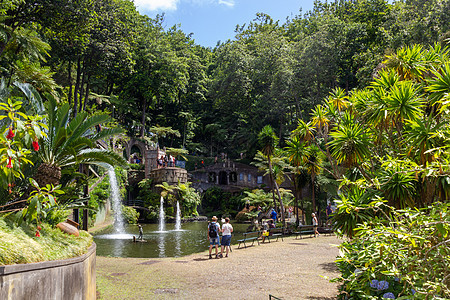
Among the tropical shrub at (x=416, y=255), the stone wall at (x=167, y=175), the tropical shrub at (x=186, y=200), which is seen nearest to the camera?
the tropical shrub at (x=416, y=255)

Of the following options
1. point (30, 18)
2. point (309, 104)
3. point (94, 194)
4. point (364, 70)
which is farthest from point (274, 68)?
point (30, 18)

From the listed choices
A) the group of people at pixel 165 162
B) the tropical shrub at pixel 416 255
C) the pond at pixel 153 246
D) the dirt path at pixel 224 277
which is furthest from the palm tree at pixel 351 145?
the group of people at pixel 165 162

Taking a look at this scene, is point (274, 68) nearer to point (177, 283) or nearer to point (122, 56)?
point (122, 56)

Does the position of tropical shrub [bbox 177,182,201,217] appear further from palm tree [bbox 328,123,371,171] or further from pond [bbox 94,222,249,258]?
palm tree [bbox 328,123,371,171]

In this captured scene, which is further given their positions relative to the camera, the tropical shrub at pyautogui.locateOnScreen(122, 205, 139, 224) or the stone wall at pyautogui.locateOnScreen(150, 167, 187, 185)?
the stone wall at pyautogui.locateOnScreen(150, 167, 187, 185)

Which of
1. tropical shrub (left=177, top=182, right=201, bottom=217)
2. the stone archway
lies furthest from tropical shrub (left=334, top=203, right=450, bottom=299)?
the stone archway

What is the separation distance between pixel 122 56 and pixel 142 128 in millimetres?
23948

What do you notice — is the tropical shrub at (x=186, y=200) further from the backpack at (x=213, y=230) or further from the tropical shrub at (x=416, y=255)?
the tropical shrub at (x=416, y=255)

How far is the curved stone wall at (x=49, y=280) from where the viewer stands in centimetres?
436

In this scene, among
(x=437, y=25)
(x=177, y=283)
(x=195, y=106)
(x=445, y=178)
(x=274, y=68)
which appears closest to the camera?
(x=445, y=178)

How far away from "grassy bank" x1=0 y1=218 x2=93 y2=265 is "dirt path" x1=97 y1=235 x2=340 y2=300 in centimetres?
193

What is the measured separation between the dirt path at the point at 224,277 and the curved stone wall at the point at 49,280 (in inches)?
71.1

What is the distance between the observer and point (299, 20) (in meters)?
62.4

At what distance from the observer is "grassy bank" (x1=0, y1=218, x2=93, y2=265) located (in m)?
4.89
